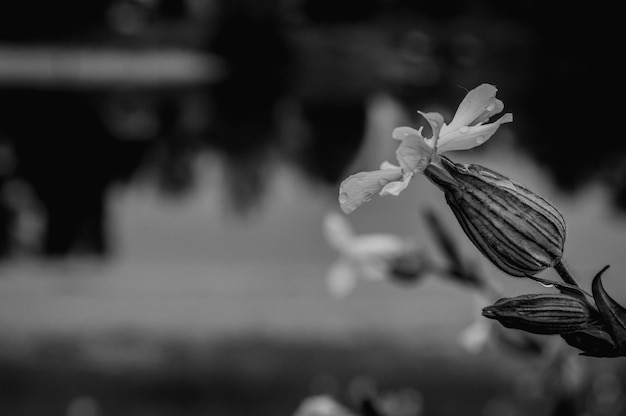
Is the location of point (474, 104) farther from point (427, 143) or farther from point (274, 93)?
point (274, 93)

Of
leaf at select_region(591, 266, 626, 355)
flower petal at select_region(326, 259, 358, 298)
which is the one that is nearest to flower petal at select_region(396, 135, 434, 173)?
leaf at select_region(591, 266, 626, 355)

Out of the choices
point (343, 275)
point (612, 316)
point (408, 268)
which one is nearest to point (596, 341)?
point (612, 316)

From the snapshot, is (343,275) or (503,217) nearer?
(503,217)

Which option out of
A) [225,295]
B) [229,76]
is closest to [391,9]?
[229,76]

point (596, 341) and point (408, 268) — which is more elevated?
point (408, 268)

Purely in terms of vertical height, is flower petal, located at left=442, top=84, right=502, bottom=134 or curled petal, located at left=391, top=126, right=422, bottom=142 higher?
curled petal, located at left=391, top=126, right=422, bottom=142

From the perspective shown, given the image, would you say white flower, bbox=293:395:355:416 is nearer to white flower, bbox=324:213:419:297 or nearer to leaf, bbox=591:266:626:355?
white flower, bbox=324:213:419:297
